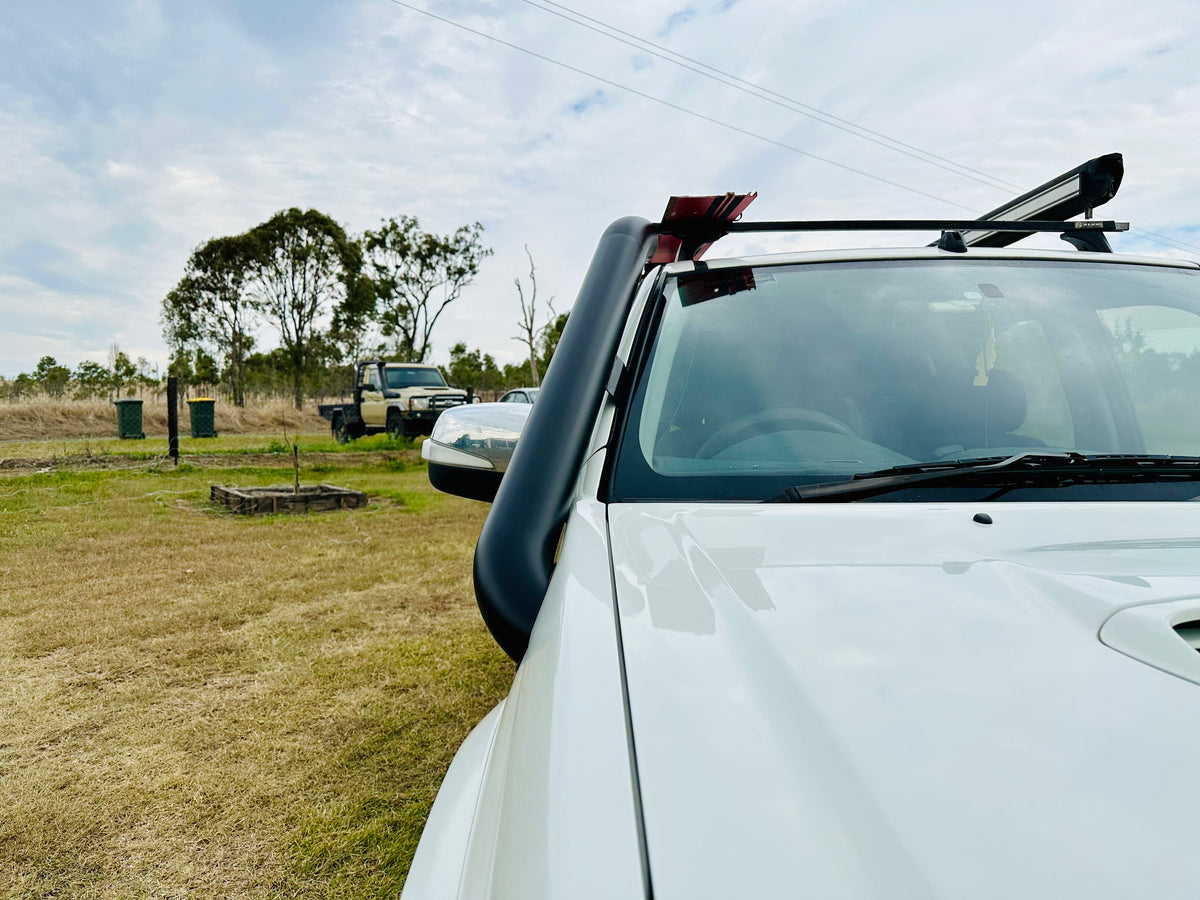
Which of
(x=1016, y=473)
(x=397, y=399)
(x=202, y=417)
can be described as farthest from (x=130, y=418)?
(x=1016, y=473)

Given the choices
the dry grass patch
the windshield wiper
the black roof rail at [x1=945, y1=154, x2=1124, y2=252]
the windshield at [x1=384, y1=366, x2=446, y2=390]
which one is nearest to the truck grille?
the windshield at [x1=384, y1=366, x2=446, y2=390]

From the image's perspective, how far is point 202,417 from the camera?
67.1ft

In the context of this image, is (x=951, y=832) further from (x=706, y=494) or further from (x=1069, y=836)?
(x=706, y=494)

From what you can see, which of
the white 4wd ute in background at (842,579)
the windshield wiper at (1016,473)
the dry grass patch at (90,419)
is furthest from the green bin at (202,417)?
the windshield wiper at (1016,473)

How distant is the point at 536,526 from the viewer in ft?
3.39

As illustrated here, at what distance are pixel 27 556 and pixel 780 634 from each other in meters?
6.43

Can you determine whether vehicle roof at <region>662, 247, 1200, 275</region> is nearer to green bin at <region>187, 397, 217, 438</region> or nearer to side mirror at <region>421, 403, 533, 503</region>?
side mirror at <region>421, 403, 533, 503</region>

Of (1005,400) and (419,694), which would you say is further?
(419,694)

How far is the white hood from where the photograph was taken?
45cm

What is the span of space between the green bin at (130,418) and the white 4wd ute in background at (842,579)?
19645mm

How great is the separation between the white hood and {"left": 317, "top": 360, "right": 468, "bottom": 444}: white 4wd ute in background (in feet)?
50.3

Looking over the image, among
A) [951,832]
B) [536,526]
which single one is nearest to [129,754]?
[536,526]

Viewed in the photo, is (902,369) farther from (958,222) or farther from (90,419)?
(90,419)

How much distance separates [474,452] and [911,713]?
3.30 feet
